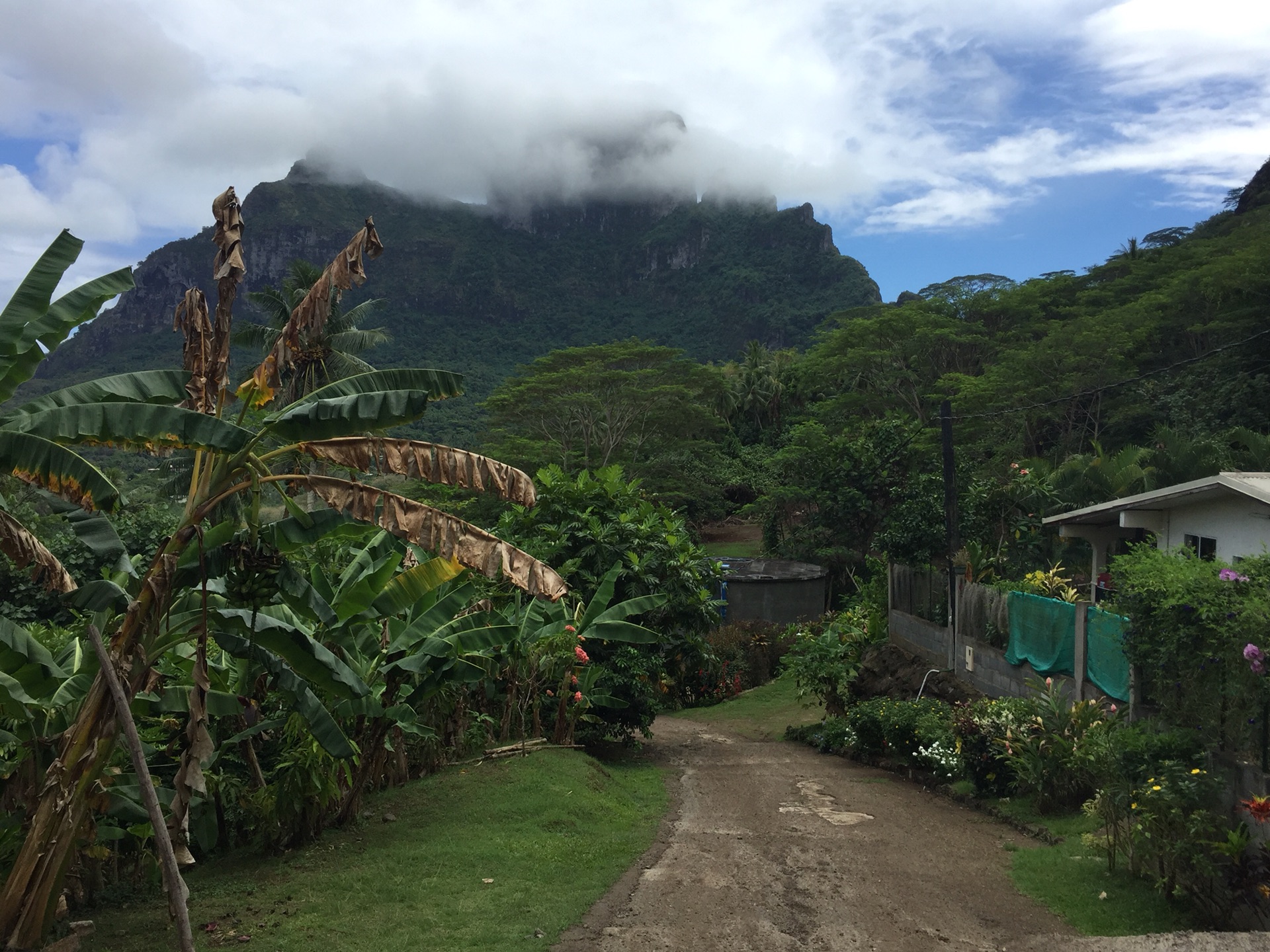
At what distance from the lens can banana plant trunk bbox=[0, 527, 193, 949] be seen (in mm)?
5156

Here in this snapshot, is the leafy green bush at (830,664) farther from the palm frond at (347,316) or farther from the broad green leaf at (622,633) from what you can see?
the palm frond at (347,316)

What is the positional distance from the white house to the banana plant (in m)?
8.58

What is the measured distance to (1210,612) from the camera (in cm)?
695

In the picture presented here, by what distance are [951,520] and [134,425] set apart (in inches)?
559

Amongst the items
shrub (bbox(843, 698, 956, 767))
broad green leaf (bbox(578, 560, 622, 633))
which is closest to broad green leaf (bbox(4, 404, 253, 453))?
broad green leaf (bbox(578, 560, 622, 633))

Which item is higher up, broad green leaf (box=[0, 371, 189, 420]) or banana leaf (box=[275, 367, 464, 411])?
banana leaf (box=[275, 367, 464, 411])

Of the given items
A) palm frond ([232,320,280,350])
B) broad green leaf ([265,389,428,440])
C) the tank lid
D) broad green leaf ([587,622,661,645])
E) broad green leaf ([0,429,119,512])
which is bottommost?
broad green leaf ([587,622,661,645])

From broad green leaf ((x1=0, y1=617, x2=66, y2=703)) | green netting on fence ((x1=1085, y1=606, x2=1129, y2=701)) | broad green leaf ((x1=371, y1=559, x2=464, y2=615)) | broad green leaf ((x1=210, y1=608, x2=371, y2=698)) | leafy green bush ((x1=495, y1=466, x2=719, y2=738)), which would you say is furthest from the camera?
leafy green bush ((x1=495, y1=466, x2=719, y2=738))

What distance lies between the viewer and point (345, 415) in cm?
561

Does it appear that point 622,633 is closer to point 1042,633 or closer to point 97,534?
point 1042,633

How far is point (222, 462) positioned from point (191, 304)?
1161 mm

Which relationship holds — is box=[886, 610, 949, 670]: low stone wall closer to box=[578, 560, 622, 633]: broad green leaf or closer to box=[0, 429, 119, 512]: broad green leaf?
box=[578, 560, 622, 633]: broad green leaf

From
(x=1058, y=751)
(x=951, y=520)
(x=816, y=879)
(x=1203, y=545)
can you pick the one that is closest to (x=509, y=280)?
(x=951, y=520)

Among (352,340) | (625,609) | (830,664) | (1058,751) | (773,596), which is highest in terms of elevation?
(352,340)
